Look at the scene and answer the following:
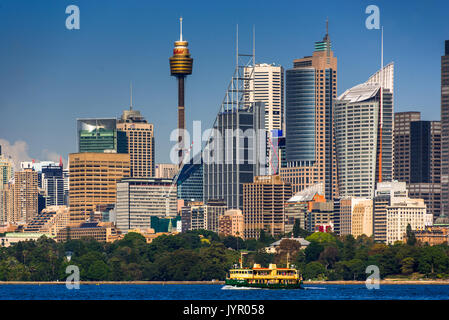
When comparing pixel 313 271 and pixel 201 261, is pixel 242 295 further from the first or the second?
pixel 201 261

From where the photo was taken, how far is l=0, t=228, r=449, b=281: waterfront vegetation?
152 meters

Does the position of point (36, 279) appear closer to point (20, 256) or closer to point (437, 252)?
point (20, 256)

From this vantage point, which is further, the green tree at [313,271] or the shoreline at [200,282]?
the green tree at [313,271]

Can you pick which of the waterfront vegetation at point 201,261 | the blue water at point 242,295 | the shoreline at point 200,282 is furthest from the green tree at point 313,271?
the blue water at point 242,295

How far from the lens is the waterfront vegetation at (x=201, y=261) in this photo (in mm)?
152500

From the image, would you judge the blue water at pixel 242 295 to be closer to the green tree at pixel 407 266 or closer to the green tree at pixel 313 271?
the green tree at pixel 407 266

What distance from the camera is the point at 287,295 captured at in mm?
101625

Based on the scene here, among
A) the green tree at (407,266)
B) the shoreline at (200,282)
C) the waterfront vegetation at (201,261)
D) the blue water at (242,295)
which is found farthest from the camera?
the waterfront vegetation at (201,261)

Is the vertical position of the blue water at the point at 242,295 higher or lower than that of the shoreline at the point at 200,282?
higher

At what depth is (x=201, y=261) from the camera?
15675 centimetres

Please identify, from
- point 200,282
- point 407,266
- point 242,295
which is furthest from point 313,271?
point 242,295
